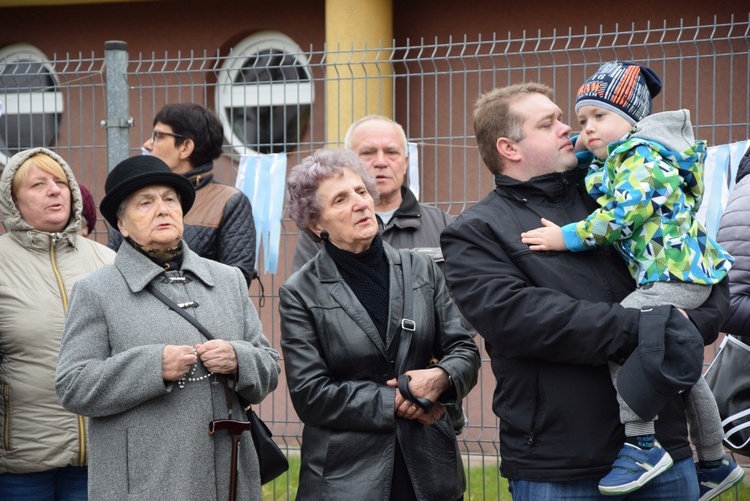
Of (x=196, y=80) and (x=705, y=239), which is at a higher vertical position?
(x=196, y=80)

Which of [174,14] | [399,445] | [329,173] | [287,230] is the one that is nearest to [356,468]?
[399,445]

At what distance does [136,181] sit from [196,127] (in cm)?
145

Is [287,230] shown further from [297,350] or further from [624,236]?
[624,236]

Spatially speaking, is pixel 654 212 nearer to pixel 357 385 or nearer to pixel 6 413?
pixel 357 385

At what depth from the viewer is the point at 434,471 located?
3.53 meters

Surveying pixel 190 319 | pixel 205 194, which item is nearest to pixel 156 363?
pixel 190 319

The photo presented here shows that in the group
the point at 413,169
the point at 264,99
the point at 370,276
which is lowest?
the point at 370,276

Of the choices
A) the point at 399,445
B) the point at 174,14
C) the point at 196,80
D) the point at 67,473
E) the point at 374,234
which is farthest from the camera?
the point at 174,14

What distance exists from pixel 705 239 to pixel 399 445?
1180 mm

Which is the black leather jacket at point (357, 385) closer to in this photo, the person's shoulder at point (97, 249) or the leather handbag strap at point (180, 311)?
the leather handbag strap at point (180, 311)

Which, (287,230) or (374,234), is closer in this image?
(374,234)

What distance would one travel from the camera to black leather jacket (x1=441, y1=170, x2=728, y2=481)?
3139 mm

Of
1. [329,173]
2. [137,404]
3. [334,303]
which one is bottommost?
[137,404]

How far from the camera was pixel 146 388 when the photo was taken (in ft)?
11.2
